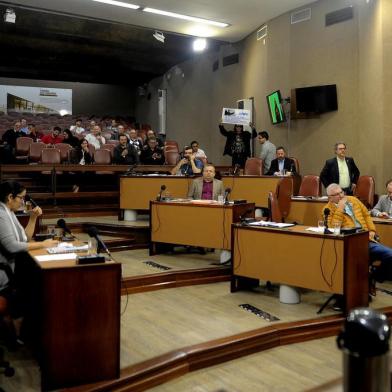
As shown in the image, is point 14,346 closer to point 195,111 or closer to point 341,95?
point 341,95

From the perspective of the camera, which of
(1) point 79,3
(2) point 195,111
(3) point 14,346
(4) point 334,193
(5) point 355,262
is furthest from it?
(2) point 195,111

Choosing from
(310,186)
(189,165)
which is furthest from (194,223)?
(310,186)

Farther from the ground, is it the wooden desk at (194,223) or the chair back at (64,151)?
the chair back at (64,151)

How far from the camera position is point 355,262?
12.2ft

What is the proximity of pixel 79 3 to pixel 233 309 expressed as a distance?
5.84 metres

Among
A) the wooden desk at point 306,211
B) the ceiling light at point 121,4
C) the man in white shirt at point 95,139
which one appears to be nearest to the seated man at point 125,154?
the man in white shirt at point 95,139

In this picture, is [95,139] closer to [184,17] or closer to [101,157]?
[101,157]

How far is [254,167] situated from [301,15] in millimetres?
2575

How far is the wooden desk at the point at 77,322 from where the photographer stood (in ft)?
8.24

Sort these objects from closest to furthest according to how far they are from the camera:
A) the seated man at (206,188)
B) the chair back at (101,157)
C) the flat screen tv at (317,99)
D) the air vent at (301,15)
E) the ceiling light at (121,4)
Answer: the seated man at (206,188), the flat screen tv at (317,99), the ceiling light at (121,4), the air vent at (301,15), the chair back at (101,157)

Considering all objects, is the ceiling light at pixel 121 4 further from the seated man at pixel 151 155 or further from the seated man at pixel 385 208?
the seated man at pixel 385 208

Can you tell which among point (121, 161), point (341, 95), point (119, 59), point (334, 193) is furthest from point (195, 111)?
point (334, 193)

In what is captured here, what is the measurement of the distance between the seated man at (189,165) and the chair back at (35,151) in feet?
9.12

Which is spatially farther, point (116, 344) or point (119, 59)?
point (119, 59)
